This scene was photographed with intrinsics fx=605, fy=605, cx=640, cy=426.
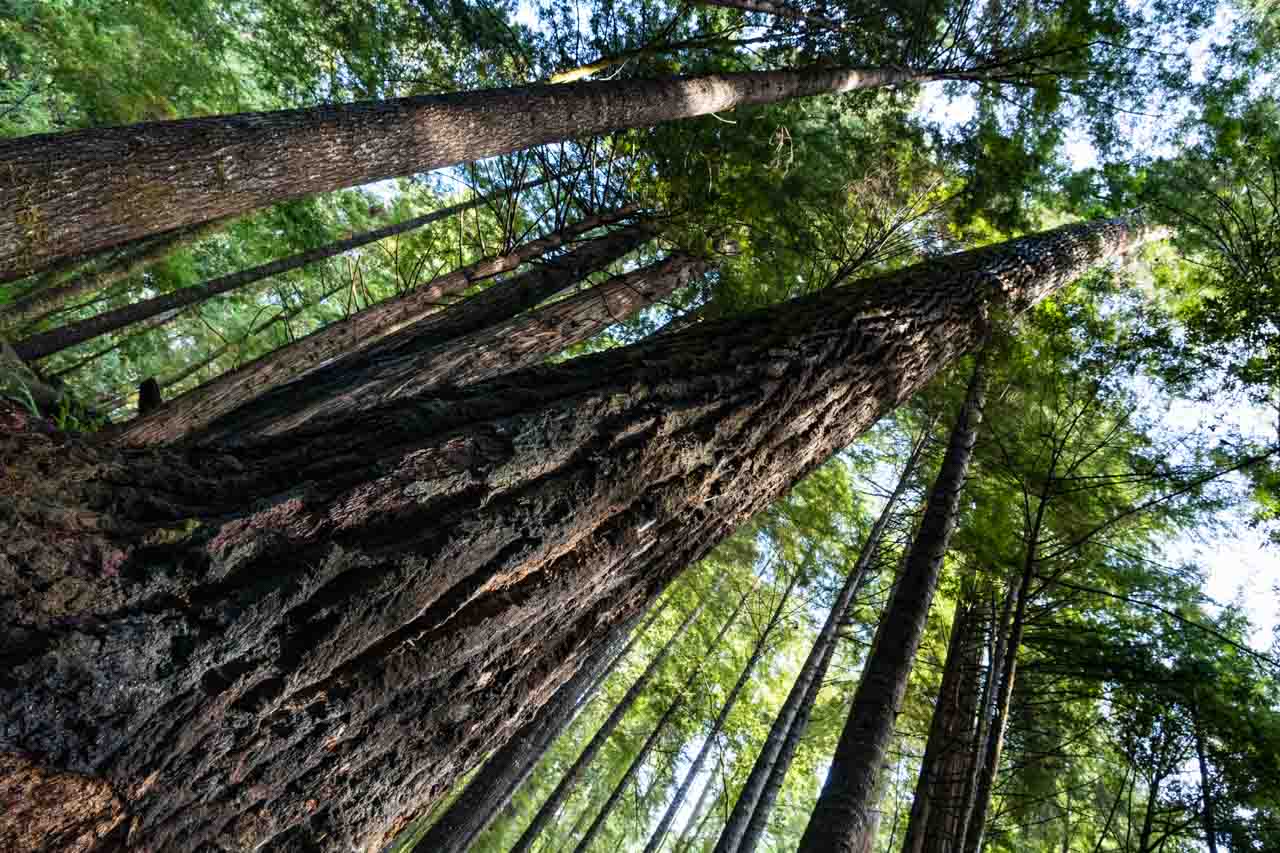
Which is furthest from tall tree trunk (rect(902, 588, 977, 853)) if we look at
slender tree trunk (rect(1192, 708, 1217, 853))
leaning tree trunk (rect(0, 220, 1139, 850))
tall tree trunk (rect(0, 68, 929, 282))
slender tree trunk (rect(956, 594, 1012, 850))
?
tall tree trunk (rect(0, 68, 929, 282))

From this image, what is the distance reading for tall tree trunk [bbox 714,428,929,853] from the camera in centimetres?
622

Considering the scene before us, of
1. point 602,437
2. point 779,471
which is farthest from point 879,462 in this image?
point 602,437

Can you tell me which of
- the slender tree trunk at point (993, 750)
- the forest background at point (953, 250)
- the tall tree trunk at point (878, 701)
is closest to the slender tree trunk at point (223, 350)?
the forest background at point (953, 250)

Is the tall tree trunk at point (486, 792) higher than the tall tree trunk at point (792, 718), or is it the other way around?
the tall tree trunk at point (792, 718)

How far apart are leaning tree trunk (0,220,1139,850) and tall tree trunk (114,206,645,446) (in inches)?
170

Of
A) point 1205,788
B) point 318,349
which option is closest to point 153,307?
point 318,349

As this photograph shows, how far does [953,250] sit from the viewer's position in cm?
755

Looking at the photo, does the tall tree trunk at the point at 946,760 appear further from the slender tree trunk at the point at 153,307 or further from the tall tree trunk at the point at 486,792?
the slender tree trunk at the point at 153,307

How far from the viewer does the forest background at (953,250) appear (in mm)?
4344

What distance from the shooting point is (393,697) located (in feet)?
3.37

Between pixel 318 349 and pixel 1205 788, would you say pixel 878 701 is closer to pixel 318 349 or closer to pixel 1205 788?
pixel 1205 788

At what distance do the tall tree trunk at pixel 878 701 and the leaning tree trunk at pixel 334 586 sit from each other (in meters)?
1.27

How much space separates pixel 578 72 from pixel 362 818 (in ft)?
20.9

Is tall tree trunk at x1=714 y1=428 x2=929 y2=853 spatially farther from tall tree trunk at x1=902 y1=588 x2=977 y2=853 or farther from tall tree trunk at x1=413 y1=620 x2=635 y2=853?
tall tree trunk at x1=413 y1=620 x2=635 y2=853
